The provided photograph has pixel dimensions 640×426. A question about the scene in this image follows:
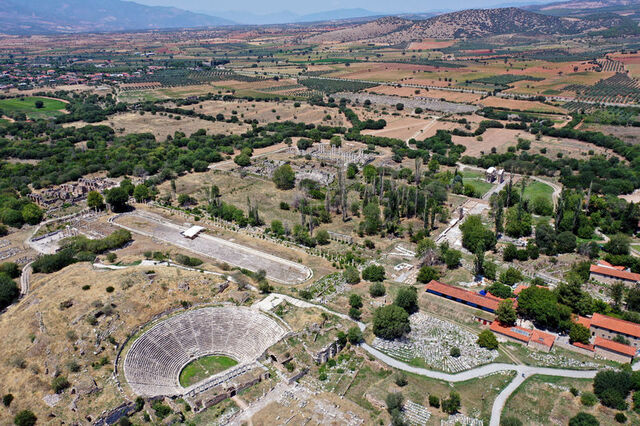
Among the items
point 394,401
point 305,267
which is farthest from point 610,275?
point 305,267

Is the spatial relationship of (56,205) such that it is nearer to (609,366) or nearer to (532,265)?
(532,265)

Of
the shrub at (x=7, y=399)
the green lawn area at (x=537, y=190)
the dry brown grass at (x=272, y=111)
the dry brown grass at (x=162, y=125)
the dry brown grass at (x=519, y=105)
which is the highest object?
the dry brown grass at (x=519, y=105)

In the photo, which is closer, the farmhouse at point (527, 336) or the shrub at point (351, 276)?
the farmhouse at point (527, 336)

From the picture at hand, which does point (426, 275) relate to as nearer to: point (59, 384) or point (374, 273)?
point (374, 273)

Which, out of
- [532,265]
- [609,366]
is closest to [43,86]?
[532,265]

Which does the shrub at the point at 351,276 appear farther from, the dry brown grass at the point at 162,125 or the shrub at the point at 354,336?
the dry brown grass at the point at 162,125

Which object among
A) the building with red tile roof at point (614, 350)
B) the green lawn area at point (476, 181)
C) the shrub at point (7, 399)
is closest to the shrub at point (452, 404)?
the building with red tile roof at point (614, 350)

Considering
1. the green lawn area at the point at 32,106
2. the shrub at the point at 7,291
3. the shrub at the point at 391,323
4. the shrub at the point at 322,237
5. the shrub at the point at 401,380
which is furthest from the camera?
the green lawn area at the point at 32,106
